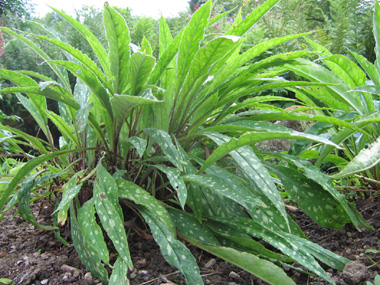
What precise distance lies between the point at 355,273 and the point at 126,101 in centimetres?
88

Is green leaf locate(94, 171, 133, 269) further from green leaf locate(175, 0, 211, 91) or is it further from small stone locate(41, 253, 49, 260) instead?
green leaf locate(175, 0, 211, 91)

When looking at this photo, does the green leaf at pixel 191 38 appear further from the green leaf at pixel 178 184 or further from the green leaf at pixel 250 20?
the green leaf at pixel 178 184

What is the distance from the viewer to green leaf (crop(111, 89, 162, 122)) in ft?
2.98

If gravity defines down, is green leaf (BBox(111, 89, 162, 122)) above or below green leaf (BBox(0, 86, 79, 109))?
below

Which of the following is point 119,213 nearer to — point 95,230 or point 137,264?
point 95,230

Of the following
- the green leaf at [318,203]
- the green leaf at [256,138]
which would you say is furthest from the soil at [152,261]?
the green leaf at [256,138]

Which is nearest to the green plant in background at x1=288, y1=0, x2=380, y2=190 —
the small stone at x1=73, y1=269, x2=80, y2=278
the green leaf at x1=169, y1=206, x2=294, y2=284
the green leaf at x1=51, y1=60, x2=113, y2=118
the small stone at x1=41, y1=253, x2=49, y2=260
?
the green leaf at x1=169, y1=206, x2=294, y2=284

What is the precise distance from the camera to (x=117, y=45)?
1.05m

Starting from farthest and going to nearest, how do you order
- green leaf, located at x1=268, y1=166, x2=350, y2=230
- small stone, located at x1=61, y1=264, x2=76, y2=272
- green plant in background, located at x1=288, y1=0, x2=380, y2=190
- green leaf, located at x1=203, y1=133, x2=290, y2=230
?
green plant in background, located at x1=288, y1=0, x2=380, y2=190 < green leaf, located at x1=268, y1=166, x2=350, y2=230 < small stone, located at x1=61, y1=264, x2=76, y2=272 < green leaf, located at x1=203, y1=133, x2=290, y2=230

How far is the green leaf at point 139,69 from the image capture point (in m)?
0.98

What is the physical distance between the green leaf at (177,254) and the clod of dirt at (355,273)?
45cm

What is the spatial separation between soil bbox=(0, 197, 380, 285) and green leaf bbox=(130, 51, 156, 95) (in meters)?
0.59

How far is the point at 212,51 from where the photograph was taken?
1.02m

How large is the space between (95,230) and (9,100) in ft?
13.8
